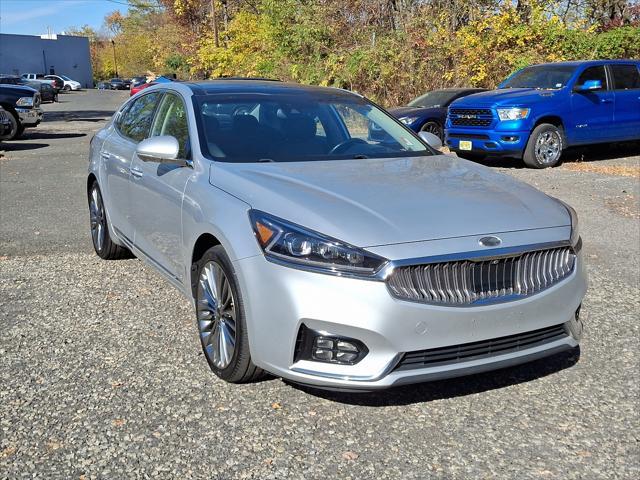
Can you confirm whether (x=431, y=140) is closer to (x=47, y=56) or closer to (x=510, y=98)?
Result: (x=510, y=98)

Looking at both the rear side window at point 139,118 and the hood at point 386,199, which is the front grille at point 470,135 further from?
the hood at point 386,199

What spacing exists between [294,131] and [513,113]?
8.14 m

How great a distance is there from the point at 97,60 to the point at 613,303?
120330 mm

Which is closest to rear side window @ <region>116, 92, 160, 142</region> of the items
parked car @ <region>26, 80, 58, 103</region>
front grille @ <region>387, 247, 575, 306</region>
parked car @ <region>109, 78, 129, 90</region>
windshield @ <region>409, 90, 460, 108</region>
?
front grille @ <region>387, 247, 575, 306</region>

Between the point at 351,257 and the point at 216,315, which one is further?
the point at 216,315

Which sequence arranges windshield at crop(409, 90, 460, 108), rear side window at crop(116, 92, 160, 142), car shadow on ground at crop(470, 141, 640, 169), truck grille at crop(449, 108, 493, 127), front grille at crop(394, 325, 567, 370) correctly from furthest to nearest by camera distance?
windshield at crop(409, 90, 460, 108), car shadow on ground at crop(470, 141, 640, 169), truck grille at crop(449, 108, 493, 127), rear side window at crop(116, 92, 160, 142), front grille at crop(394, 325, 567, 370)

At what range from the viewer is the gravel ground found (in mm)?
3041

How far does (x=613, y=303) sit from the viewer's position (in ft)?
16.9

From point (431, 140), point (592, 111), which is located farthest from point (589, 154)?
point (431, 140)

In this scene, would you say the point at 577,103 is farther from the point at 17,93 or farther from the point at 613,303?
the point at 17,93

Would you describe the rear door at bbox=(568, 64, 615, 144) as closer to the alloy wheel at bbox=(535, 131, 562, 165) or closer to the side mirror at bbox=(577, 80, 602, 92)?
the side mirror at bbox=(577, 80, 602, 92)

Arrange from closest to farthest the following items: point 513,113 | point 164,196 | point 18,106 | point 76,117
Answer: point 164,196 < point 513,113 < point 18,106 < point 76,117

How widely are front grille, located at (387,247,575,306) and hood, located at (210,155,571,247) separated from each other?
0.15 metres

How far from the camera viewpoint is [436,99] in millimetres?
15938
